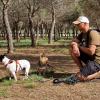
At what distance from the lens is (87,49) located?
925 cm

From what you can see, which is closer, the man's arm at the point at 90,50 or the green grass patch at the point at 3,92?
the green grass patch at the point at 3,92

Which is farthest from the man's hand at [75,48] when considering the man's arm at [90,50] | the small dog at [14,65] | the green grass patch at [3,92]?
the small dog at [14,65]

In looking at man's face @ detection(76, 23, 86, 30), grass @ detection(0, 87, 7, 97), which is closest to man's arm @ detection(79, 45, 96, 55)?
man's face @ detection(76, 23, 86, 30)

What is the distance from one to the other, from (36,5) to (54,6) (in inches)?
163

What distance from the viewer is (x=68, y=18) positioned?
6378cm

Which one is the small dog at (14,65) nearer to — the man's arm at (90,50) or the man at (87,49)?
the man at (87,49)

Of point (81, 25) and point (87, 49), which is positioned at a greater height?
point (81, 25)

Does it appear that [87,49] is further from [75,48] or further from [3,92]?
[3,92]

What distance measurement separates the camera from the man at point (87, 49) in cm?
920

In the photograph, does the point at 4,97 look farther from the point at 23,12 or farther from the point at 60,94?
the point at 23,12

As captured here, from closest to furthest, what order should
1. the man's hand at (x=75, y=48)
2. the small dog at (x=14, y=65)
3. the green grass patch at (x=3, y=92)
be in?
1. the green grass patch at (x=3, y=92)
2. the man's hand at (x=75, y=48)
3. the small dog at (x=14, y=65)

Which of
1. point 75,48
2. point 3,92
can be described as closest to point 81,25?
point 75,48

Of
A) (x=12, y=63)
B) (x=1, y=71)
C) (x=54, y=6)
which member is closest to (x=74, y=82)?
(x=12, y=63)

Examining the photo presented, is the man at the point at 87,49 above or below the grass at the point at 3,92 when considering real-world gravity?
above
